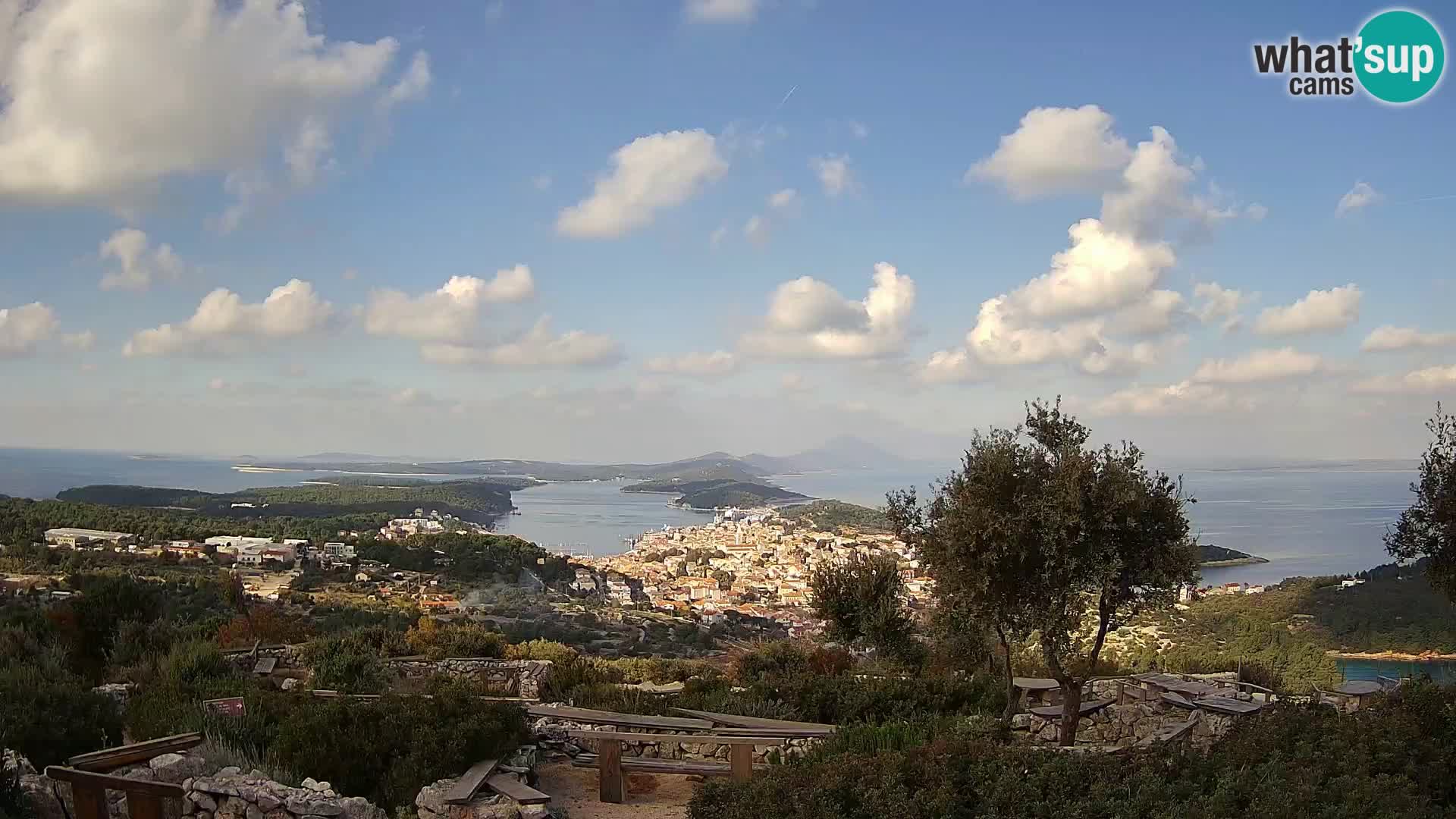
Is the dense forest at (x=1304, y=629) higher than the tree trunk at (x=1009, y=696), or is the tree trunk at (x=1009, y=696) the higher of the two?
the tree trunk at (x=1009, y=696)

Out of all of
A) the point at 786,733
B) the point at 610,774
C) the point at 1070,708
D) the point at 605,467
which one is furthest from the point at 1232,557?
the point at 605,467

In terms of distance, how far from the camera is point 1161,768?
20.0ft

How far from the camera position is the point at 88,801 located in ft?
19.9

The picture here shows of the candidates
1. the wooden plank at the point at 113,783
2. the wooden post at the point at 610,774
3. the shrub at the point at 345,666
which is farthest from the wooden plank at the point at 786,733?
the shrub at the point at 345,666

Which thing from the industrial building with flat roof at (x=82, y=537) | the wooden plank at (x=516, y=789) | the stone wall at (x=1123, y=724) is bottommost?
the industrial building with flat roof at (x=82, y=537)

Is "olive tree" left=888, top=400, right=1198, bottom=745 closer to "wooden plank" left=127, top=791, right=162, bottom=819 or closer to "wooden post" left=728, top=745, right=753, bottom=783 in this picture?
"wooden post" left=728, top=745, right=753, bottom=783

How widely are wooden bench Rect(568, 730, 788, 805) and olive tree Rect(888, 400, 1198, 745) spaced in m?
2.22

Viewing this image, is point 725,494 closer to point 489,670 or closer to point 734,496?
point 734,496

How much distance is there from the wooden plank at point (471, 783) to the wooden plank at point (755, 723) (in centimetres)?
238

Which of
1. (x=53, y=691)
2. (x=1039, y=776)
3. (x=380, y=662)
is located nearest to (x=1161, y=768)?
(x=1039, y=776)

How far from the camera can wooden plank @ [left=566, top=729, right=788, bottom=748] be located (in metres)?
7.84

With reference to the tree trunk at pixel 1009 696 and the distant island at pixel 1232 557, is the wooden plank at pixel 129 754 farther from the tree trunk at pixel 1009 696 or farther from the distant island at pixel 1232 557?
the distant island at pixel 1232 557

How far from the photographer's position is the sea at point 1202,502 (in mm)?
39562

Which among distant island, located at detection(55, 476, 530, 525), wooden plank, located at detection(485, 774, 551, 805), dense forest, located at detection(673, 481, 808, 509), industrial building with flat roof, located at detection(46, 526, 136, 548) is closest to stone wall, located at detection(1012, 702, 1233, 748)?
wooden plank, located at detection(485, 774, 551, 805)
